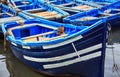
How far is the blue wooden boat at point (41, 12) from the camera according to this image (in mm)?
11547

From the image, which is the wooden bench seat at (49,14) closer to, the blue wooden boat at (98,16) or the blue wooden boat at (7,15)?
the blue wooden boat at (98,16)

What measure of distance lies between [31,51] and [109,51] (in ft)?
12.1

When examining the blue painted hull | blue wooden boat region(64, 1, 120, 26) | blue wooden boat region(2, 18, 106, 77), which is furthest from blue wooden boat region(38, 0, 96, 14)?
the blue painted hull

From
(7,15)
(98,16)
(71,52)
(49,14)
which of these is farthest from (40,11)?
(71,52)

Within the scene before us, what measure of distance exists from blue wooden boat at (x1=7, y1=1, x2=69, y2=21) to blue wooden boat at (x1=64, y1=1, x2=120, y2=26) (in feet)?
1.88

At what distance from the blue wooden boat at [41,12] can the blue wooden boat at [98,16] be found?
57cm

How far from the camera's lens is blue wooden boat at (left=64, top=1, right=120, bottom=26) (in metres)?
11.2

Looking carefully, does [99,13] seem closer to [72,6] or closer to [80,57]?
[72,6]

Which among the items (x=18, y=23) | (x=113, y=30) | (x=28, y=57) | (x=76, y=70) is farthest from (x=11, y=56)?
(x=113, y=30)

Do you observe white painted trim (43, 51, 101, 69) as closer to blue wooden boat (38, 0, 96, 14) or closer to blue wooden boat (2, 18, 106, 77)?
blue wooden boat (2, 18, 106, 77)

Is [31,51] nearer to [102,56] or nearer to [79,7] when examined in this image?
[102,56]

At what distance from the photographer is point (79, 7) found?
13.4 meters

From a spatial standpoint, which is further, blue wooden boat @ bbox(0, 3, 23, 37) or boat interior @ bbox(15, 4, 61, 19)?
boat interior @ bbox(15, 4, 61, 19)

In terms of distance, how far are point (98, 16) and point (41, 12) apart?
2790 millimetres
